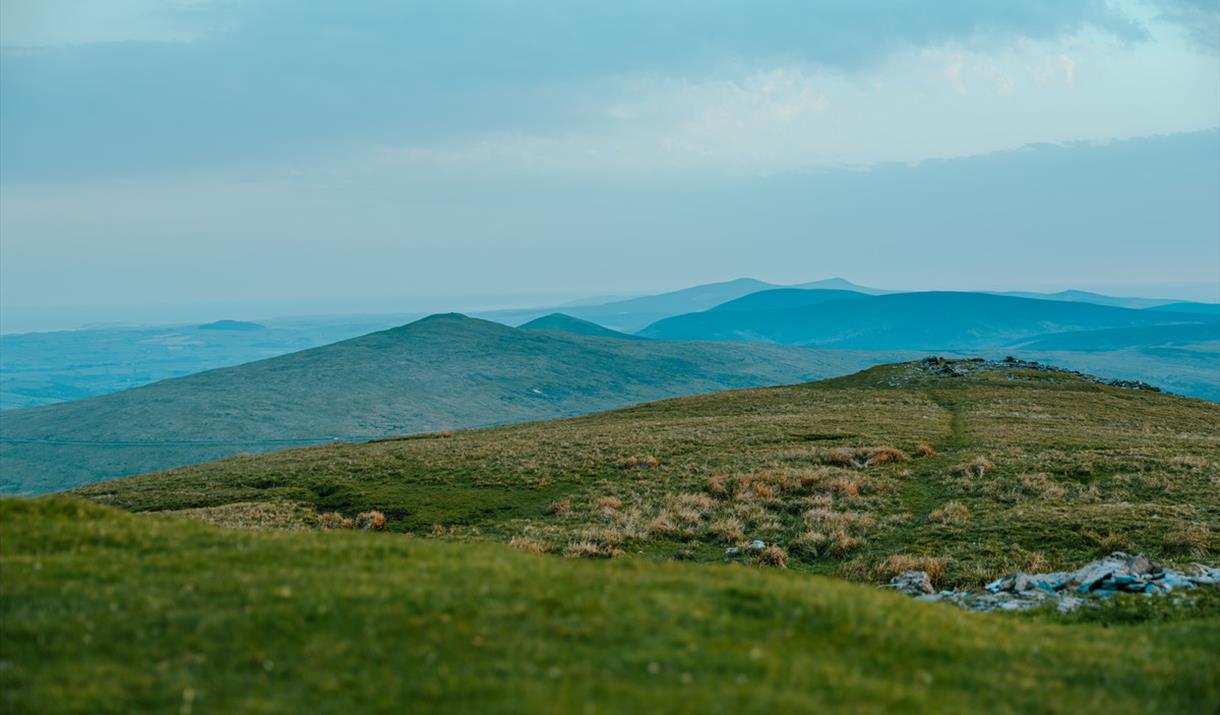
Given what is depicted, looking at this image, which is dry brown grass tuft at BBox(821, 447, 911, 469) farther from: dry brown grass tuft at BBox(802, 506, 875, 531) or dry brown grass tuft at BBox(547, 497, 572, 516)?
dry brown grass tuft at BBox(547, 497, 572, 516)

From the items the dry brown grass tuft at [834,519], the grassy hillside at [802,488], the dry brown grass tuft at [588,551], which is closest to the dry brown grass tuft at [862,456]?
the grassy hillside at [802,488]

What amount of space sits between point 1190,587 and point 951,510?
12566mm

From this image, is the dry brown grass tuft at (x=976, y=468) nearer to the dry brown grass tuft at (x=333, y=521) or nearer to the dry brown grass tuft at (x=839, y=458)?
the dry brown grass tuft at (x=839, y=458)

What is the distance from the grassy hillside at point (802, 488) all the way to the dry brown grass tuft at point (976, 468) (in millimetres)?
145

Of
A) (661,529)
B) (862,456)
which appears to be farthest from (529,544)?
(862,456)

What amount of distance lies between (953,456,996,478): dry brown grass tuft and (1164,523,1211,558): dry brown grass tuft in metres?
11.8

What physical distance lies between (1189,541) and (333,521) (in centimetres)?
3020

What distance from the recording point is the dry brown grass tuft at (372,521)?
30.7 m

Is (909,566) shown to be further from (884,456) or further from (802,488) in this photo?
(884,456)

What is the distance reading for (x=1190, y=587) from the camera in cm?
1658

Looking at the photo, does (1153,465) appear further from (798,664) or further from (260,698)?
(260,698)

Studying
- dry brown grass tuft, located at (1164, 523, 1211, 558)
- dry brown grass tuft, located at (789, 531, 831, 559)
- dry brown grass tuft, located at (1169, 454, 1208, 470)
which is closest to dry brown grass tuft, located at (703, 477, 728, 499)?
dry brown grass tuft, located at (789, 531, 831, 559)

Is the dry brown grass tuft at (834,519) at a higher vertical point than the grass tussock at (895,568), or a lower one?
lower

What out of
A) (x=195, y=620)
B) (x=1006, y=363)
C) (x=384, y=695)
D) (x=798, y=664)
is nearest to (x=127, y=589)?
(x=195, y=620)
